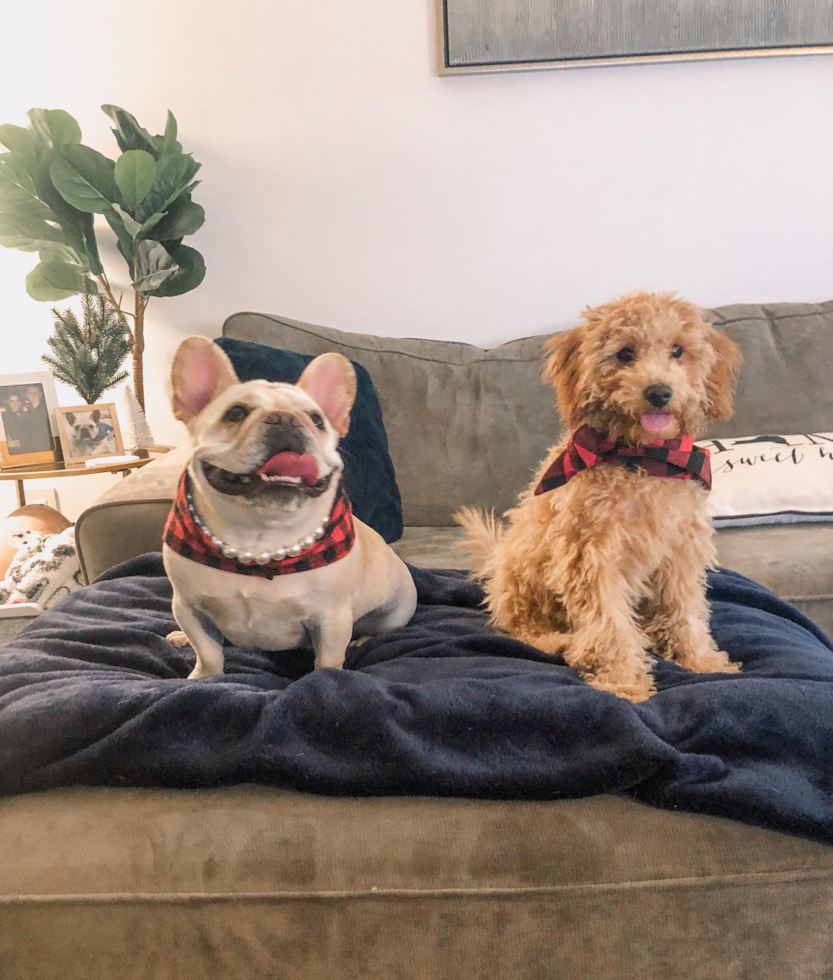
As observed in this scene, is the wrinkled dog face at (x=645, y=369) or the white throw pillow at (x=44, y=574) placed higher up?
the wrinkled dog face at (x=645, y=369)

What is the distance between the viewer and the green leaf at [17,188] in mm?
2338

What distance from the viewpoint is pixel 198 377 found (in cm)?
109

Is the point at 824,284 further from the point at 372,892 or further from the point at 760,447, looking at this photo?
the point at 372,892

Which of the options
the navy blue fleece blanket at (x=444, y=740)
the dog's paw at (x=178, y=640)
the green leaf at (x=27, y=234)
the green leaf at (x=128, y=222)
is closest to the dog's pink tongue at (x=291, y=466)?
the navy blue fleece blanket at (x=444, y=740)

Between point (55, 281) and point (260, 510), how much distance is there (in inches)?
76.6

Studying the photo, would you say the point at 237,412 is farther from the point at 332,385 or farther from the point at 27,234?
the point at 27,234

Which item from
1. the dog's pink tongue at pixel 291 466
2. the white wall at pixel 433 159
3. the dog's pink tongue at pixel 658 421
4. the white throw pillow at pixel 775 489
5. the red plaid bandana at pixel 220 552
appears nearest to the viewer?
the dog's pink tongue at pixel 291 466

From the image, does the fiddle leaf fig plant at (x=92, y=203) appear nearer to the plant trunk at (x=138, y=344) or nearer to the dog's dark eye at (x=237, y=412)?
the plant trunk at (x=138, y=344)

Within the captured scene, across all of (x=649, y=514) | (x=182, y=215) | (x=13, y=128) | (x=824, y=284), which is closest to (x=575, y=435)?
(x=649, y=514)

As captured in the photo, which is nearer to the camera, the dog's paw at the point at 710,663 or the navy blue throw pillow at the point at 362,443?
the dog's paw at the point at 710,663

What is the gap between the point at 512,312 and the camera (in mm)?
2770

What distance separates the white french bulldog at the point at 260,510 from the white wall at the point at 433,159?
1766 millimetres

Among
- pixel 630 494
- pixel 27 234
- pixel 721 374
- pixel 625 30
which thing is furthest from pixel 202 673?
pixel 625 30

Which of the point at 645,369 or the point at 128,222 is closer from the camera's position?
the point at 645,369
